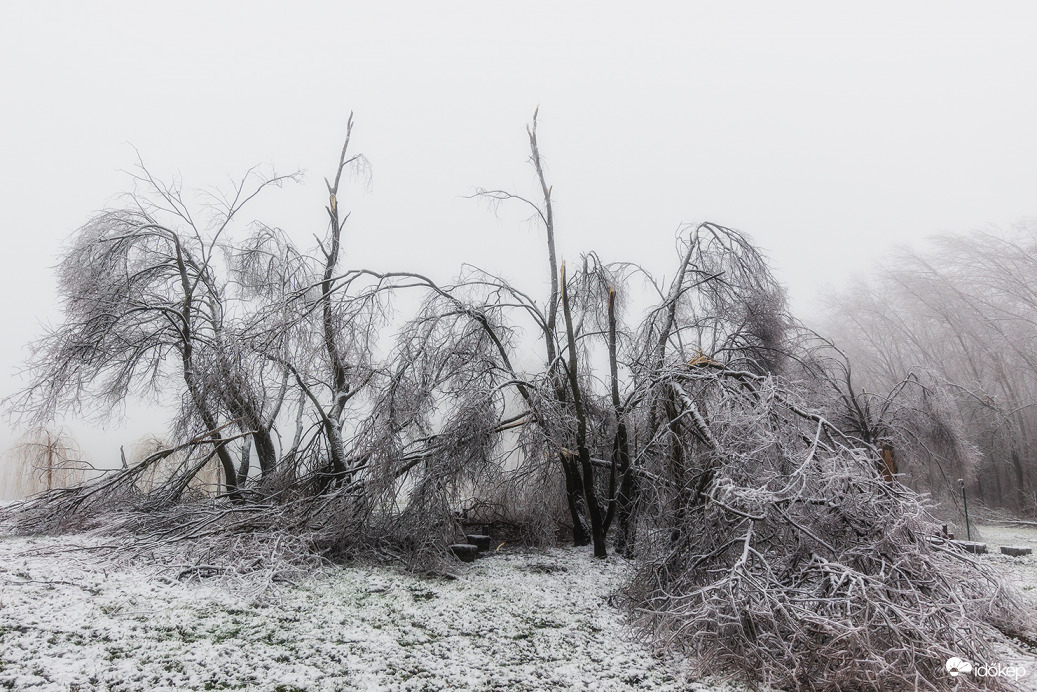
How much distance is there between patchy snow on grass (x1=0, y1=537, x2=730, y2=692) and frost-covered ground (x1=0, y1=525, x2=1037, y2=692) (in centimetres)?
1

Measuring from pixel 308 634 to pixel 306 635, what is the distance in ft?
0.06

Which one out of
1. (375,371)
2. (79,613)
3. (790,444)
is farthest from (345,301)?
(790,444)

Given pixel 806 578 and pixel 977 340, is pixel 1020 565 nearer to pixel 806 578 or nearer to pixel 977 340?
pixel 806 578

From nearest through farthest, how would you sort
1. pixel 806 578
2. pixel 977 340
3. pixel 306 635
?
pixel 806 578 → pixel 306 635 → pixel 977 340

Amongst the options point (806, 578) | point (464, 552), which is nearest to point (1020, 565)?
point (806, 578)

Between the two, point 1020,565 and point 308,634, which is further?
point 1020,565

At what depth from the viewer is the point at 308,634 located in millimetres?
4074

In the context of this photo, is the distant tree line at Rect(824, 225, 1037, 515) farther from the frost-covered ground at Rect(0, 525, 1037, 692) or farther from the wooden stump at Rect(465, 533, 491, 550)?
the frost-covered ground at Rect(0, 525, 1037, 692)

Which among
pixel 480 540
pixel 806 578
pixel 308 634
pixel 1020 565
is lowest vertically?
pixel 1020 565

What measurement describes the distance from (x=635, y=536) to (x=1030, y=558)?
525 centimetres

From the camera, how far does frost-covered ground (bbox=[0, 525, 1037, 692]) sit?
136 inches

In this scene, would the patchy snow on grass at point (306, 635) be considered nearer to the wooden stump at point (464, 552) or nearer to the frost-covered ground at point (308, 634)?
the frost-covered ground at point (308, 634)

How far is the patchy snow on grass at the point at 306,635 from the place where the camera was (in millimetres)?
3447

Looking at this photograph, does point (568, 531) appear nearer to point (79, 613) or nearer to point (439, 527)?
point (439, 527)
